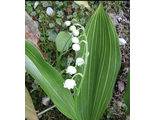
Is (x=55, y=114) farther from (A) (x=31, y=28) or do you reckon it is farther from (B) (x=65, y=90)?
(A) (x=31, y=28)

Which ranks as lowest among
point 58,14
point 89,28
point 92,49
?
point 92,49

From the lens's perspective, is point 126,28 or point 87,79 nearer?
point 87,79

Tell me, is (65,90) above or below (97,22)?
below

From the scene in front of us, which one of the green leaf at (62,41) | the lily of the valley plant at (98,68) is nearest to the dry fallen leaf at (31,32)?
the green leaf at (62,41)

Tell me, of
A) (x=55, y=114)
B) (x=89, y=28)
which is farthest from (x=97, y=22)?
(x=55, y=114)
